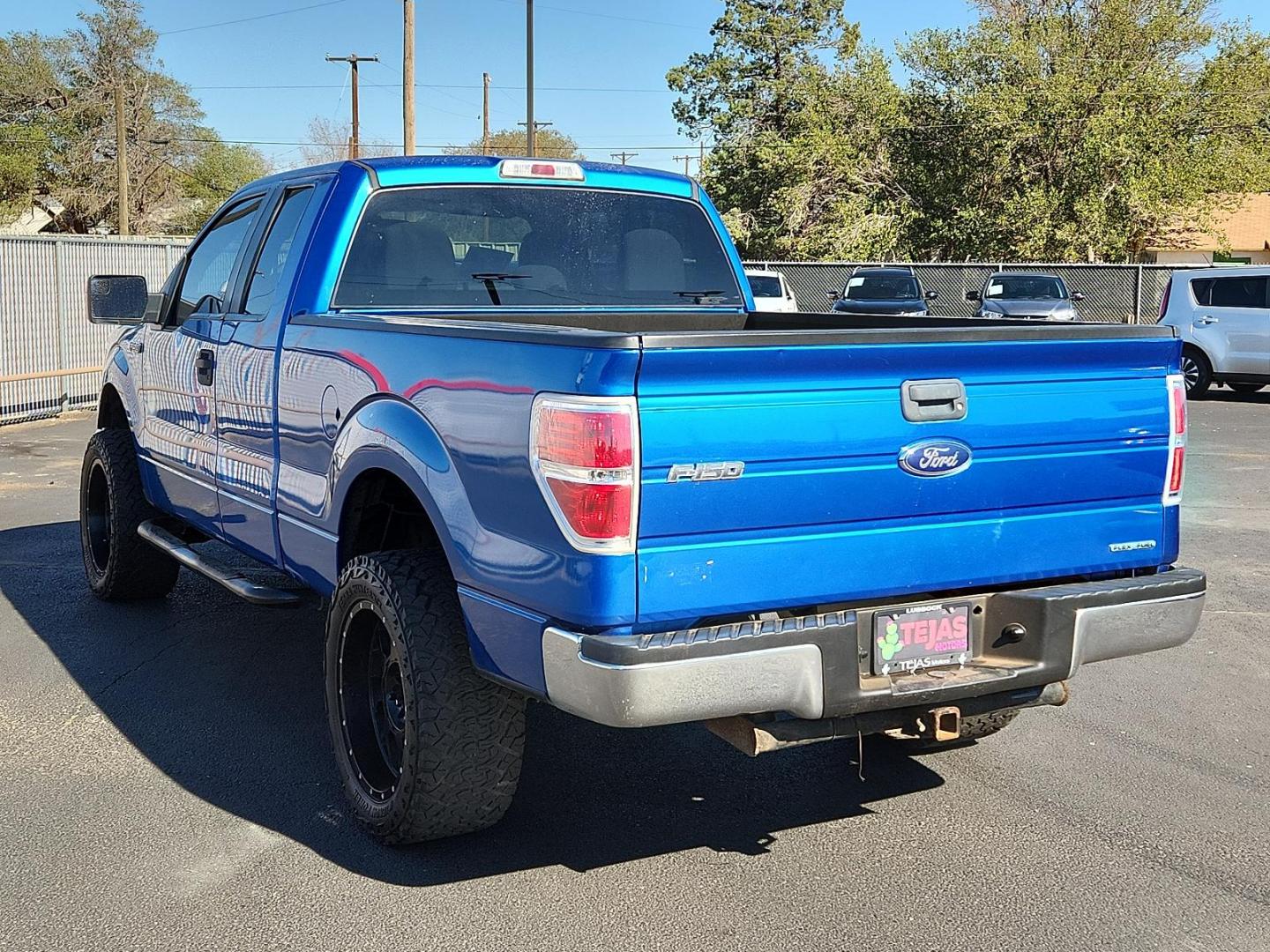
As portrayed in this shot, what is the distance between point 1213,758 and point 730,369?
2.75 metres

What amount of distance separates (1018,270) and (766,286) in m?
11.1

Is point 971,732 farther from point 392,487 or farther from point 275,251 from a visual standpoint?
point 275,251

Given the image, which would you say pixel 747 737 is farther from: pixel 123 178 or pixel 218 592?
pixel 123 178

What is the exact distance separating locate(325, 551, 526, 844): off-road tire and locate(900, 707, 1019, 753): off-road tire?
164 cm

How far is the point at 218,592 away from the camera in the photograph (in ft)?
24.3

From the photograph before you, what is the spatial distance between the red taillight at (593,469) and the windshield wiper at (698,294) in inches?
102

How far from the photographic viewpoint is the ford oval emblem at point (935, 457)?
3506 millimetres

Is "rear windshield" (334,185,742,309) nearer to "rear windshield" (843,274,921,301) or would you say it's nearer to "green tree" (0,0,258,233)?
"rear windshield" (843,274,921,301)

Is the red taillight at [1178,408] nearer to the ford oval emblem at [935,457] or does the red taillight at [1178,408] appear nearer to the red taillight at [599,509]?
the ford oval emblem at [935,457]

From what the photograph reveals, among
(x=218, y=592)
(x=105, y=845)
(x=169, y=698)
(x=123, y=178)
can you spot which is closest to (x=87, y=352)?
(x=218, y=592)

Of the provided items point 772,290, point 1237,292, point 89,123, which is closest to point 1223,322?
point 1237,292

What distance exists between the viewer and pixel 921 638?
142 inches

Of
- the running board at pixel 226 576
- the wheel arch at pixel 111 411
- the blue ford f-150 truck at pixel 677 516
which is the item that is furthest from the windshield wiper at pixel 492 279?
the wheel arch at pixel 111 411

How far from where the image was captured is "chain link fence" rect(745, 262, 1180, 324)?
3109 centimetres
